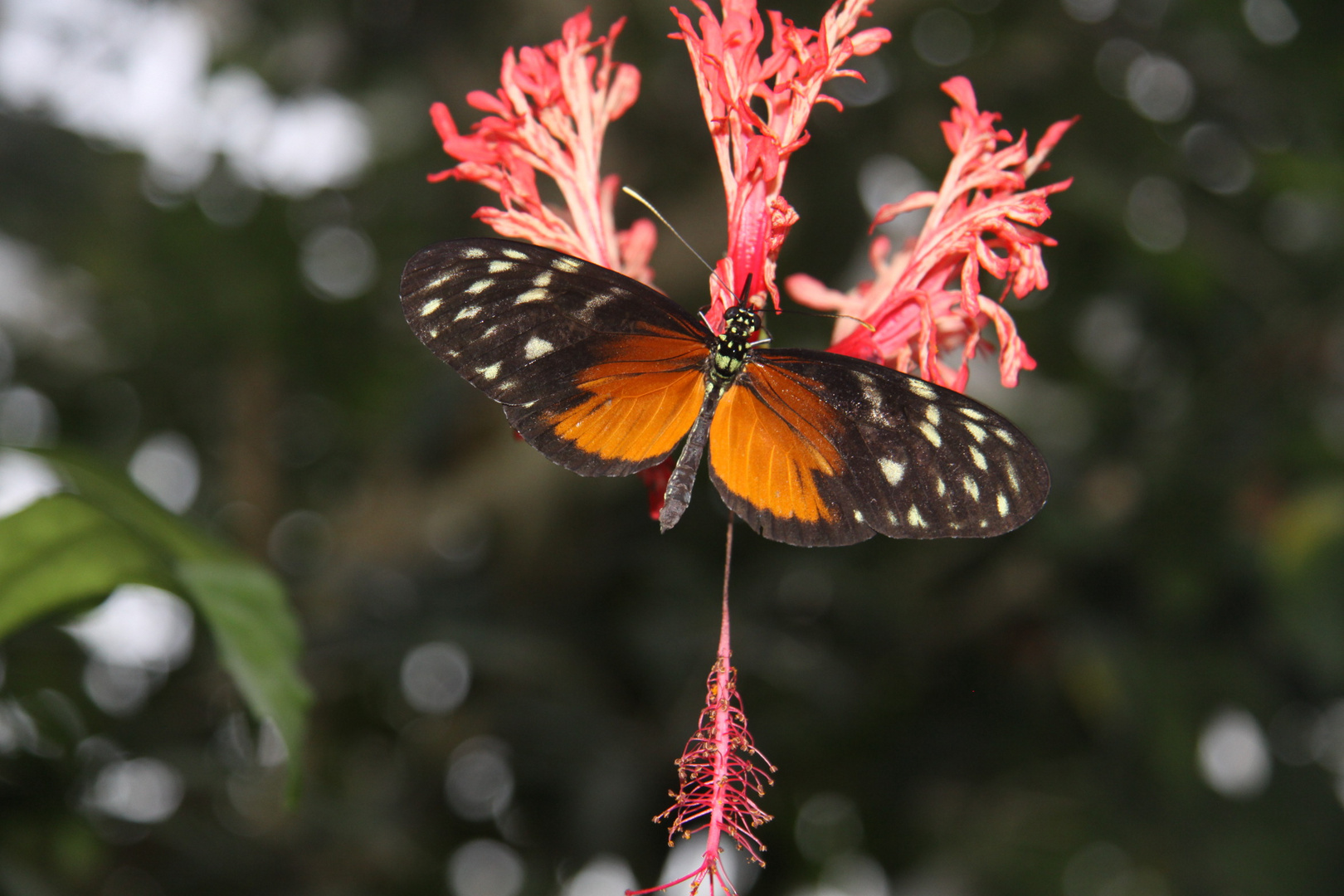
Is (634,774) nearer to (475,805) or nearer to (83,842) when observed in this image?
(475,805)

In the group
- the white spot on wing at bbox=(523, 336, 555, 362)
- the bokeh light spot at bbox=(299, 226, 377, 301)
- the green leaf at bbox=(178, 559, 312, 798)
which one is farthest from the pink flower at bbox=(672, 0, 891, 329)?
the bokeh light spot at bbox=(299, 226, 377, 301)

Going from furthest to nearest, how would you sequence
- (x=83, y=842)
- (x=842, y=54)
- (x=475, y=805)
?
(x=475, y=805), (x=83, y=842), (x=842, y=54)

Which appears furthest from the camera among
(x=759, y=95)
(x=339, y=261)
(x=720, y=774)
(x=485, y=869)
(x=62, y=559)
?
(x=339, y=261)

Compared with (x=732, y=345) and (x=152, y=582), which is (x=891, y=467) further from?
(x=152, y=582)

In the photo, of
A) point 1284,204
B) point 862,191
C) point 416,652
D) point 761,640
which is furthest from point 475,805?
point 1284,204

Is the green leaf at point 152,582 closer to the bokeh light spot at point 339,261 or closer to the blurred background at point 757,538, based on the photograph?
the blurred background at point 757,538

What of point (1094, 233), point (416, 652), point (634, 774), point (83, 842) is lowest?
point (83, 842)

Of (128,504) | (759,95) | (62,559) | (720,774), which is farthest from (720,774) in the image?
(128,504)

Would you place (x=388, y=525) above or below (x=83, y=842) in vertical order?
above
